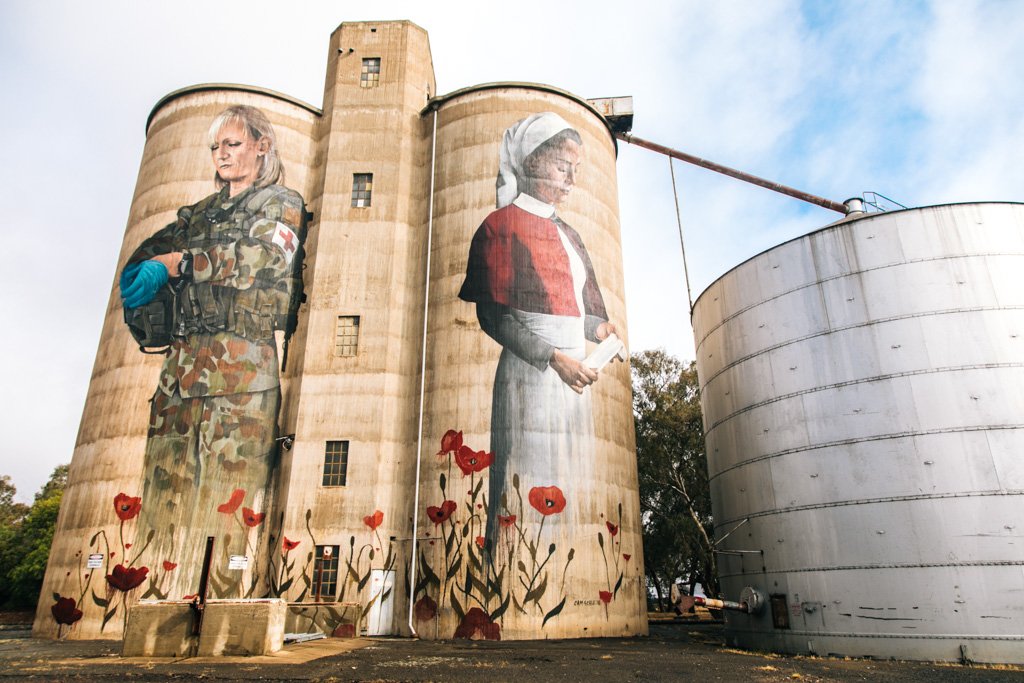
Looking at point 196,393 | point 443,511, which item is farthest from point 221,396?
point 443,511

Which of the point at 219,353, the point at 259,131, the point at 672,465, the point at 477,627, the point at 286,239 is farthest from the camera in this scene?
the point at 672,465

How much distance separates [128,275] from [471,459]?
17.3 m

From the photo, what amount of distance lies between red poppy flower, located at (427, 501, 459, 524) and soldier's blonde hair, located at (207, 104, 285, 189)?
16858 mm

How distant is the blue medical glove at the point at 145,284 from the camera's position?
94.0 feet

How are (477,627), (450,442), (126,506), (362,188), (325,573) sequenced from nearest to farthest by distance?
(477,627), (325,573), (126,506), (450,442), (362,188)

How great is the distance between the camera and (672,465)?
1902 inches

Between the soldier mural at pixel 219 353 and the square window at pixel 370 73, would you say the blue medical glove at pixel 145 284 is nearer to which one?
the soldier mural at pixel 219 353

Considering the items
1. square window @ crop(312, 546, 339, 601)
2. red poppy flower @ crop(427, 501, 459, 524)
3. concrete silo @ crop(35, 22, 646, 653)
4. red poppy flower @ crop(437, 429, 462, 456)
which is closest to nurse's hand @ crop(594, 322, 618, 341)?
concrete silo @ crop(35, 22, 646, 653)

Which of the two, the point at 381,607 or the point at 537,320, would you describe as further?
the point at 537,320

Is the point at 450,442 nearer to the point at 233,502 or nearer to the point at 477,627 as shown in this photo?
the point at 477,627

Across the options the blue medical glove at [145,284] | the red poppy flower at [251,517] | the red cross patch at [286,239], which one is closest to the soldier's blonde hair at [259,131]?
the red cross patch at [286,239]

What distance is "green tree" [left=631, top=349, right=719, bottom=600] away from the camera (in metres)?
47.7

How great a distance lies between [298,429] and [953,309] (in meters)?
22.8

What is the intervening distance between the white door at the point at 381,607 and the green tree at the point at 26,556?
116 feet
